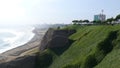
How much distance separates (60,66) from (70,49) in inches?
335

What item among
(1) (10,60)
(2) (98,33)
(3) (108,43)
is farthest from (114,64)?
(1) (10,60)

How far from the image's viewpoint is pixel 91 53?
57.5 m

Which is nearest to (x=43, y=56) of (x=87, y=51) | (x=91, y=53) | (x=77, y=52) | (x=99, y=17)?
(x=77, y=52)

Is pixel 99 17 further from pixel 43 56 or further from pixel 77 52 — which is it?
pixel 77 52

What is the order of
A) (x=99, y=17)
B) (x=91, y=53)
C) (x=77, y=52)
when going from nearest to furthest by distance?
(x=91, y=53), (x=77, y=52), (x=99, y=17)

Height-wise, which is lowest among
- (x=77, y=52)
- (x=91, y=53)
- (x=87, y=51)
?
(x=77, y=52)

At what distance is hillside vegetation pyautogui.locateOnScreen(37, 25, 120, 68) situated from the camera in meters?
51.6

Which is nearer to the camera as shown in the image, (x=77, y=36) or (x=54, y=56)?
(x=54, y=56)

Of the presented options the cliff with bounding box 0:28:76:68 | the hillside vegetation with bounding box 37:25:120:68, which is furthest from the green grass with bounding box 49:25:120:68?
the cliff with bounding box 0:28:76:68

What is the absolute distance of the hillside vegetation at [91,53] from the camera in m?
51.6

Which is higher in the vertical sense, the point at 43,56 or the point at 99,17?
the point at 43,56

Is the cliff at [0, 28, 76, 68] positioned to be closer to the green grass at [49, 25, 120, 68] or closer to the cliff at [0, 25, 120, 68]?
the cliff at [0, 25, 120, 68]

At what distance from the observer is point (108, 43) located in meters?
57.7

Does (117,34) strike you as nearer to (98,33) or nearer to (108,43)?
(108,43)
